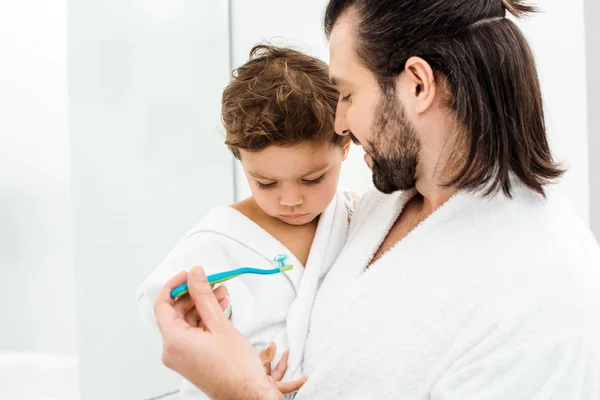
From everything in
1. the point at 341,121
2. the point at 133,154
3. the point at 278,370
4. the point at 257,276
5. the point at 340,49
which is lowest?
the point at 278,370

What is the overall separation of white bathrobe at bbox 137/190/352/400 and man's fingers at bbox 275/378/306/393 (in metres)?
0.05

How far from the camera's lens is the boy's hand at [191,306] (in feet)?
2.94

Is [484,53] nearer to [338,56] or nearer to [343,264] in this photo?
[338,56]

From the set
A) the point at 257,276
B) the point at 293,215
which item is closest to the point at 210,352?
the point at 257,276

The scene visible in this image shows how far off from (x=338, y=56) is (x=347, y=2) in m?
0.08

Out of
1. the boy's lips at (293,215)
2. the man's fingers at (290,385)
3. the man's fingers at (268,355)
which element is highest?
the boy's lips at (293,215)

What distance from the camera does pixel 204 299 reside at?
85 cm

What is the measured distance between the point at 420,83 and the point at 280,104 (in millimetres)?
269

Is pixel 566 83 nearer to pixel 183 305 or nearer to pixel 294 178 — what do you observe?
pixel 294 178

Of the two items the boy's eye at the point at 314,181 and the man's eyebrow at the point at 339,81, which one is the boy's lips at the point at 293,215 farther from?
the man's eyebrow at the point at 339,81

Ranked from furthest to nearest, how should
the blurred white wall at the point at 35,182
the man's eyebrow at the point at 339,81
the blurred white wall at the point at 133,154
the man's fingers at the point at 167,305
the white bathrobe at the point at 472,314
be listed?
the blurred white wall at the point at 133,154, the blurred white wall at the point at 35,182, the man's eyebrow at the point at 339,81, the man's fingers at the point at 167,305, the white bathrobe at the point at 472,314

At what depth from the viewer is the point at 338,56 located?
96 cm

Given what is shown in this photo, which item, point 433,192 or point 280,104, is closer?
point 433,192

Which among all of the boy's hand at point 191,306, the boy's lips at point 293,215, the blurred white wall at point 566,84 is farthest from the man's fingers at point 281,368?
the blurred white wall at point 566,84
